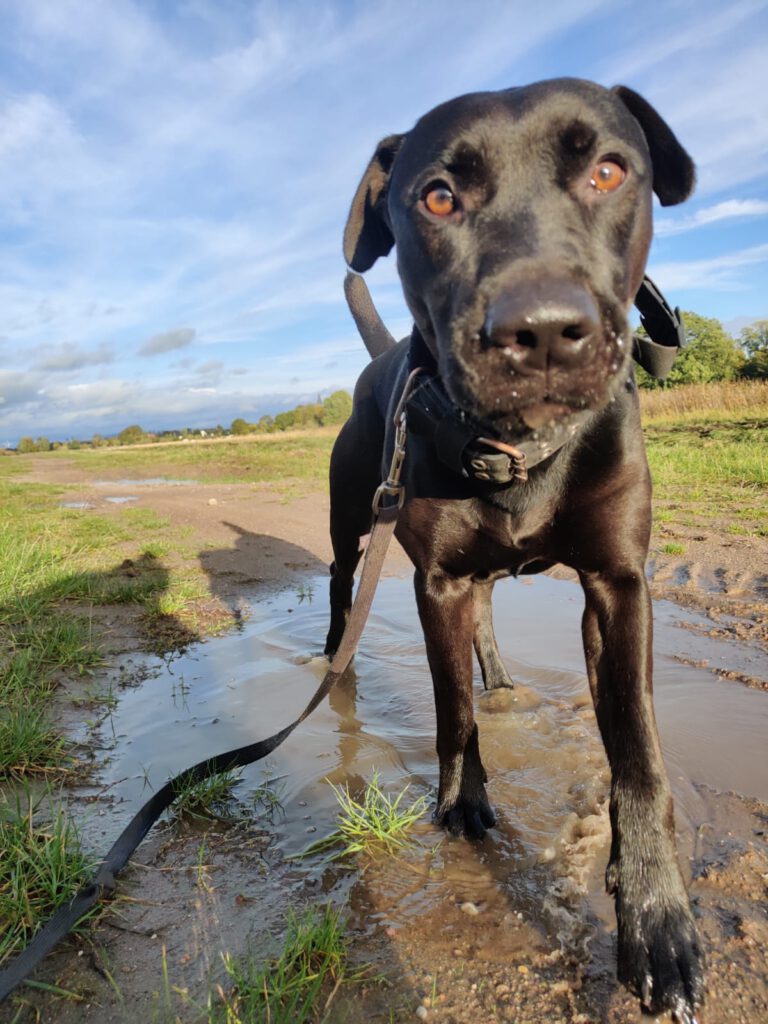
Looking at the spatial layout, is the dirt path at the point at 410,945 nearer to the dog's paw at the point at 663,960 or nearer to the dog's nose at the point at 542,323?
the dog's paw at the point at 663,960

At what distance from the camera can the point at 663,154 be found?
230cm

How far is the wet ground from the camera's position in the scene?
160cm

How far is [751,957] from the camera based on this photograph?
1.62 metres

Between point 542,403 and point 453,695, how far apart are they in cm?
105

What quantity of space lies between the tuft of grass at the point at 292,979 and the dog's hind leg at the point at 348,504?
2.35m

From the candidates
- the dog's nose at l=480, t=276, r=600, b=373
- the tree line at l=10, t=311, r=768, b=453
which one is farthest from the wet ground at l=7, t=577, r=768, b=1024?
the tree line at l=10, t=311, r=768, b=453

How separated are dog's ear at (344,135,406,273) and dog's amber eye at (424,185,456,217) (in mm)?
579

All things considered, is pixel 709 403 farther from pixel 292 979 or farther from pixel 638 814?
pixel 292 979

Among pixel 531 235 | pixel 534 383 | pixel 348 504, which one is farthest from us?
pixel 348 504

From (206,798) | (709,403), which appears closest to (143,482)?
(709,403)

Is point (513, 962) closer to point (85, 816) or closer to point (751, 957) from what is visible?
point (751, 957)

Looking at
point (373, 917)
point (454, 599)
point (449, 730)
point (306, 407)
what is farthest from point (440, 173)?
point (306, 407)

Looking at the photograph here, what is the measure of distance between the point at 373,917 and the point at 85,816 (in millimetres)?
1063

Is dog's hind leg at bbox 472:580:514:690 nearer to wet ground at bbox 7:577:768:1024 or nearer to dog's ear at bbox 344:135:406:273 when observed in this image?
wet ground at bbox 7:577:768:1024
